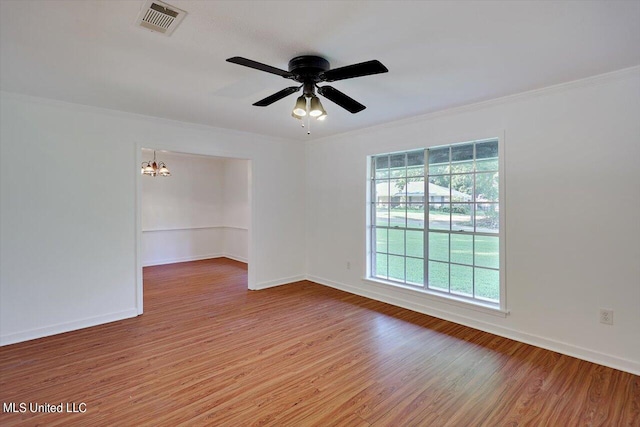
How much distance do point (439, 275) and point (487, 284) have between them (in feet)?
1.90

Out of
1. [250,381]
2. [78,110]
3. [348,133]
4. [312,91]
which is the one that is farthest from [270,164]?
[250,381]

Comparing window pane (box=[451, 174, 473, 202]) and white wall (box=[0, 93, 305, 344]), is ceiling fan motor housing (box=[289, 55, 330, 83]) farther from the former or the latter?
white wall (box=[0, 93, 305, 344])

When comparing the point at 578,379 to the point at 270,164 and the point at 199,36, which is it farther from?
the point at 270,164

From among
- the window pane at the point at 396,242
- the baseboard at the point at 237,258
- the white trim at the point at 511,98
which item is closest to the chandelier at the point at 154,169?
the baseboard at the point at 237,258

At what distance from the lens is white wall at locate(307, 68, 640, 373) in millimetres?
2641

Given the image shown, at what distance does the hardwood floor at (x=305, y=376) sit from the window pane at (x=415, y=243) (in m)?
0.83

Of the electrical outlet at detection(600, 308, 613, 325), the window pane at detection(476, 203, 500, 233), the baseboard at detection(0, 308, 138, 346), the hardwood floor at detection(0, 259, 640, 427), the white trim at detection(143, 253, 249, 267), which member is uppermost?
the window pane at detection(476, 203, 500, 233)

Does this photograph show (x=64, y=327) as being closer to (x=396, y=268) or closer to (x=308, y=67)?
(x=308, y=67)

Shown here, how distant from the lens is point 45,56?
232 cm

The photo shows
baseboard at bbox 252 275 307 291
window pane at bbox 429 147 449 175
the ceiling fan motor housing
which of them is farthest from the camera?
baseboard at bbox 252 275 307 291

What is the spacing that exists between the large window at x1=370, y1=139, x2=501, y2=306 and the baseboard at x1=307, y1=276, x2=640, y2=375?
254 mm

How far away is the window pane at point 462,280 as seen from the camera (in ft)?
12.2

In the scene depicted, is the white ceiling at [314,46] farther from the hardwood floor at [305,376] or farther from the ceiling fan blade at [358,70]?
the hardwood floor at [305,376]

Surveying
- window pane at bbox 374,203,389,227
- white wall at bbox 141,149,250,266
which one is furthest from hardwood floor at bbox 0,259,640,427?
white wall at bbox 141,149,250,266
